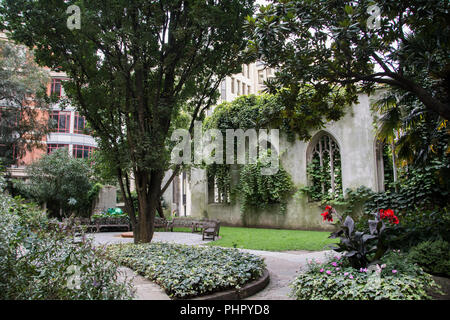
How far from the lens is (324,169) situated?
15688 mm

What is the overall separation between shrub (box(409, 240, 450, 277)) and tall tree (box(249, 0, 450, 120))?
253 cm

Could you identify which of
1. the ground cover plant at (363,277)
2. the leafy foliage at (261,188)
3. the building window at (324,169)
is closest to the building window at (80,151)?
the leafy foliage at (261,188)

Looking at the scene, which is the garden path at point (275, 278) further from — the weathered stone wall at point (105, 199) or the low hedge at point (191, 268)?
the weathered stone wall at point (105, 199)

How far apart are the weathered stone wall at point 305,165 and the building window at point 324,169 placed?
0.38 m

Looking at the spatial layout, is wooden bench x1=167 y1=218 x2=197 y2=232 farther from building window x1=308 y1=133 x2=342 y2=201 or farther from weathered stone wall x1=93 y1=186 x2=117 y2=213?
weathered stone wall x1=93 y1=186 x2=117 y2=213

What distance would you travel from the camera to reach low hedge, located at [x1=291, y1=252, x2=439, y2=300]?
4035 mm

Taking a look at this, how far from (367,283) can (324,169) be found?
12.0 m

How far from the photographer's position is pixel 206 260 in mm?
6020

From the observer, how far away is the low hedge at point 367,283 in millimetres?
4035
